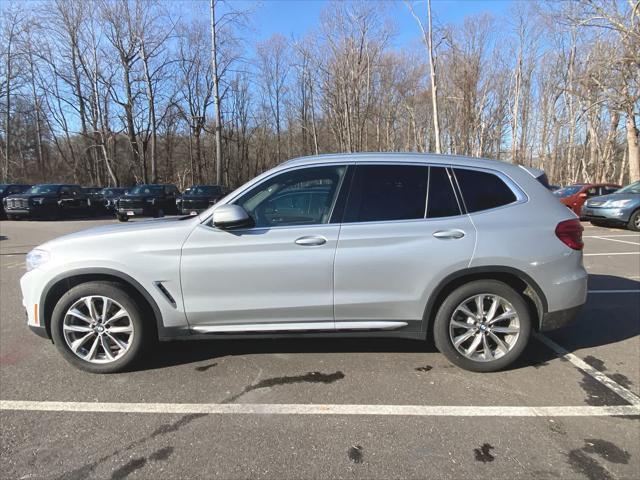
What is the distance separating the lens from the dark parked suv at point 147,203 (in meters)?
18.0

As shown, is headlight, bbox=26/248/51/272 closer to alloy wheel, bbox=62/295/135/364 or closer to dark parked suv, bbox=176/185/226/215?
alloy wheel, bbox=62/295/135/364

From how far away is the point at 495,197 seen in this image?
3529mm

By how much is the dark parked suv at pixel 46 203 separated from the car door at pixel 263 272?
19404mm

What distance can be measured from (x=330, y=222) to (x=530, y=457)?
82.3 inches

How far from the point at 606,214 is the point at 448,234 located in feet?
43.1

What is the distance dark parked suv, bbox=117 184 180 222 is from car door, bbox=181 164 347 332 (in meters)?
16.2

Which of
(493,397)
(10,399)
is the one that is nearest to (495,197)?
(493,397)

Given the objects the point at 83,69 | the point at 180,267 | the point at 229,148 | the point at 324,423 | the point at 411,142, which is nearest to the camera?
the point at 324,423

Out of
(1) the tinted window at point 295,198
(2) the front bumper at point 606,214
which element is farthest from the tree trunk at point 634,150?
(1) the tinted window at point 295,198

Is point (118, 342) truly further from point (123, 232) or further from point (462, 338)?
point (462, 338)

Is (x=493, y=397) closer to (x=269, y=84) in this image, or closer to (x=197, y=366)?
(x=197, y=366)

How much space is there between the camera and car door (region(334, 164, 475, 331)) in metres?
3.34

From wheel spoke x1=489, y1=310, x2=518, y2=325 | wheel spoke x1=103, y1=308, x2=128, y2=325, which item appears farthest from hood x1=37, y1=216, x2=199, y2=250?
wheel spoke x1=489, y1=310, x2=518, y2=325

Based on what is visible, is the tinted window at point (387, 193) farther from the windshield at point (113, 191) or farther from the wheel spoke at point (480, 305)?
the windshield at point (113, 191)
